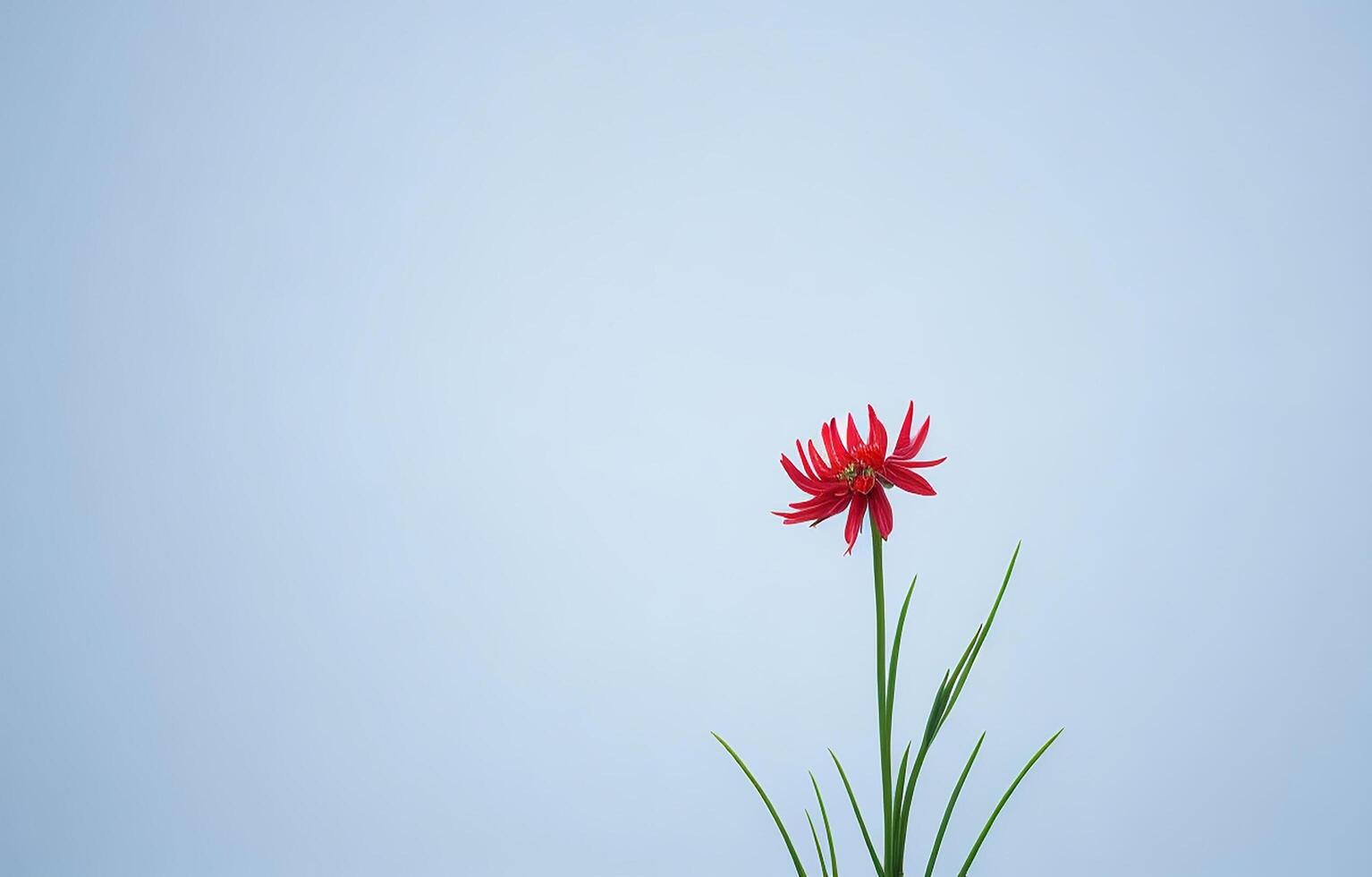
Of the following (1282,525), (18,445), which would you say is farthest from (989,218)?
(18,445)

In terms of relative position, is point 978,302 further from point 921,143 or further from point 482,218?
point 482,218

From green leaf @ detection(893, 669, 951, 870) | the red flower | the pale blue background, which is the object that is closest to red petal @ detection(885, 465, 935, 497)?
the red flower

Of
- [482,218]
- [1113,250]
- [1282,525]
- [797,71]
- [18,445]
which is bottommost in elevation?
[1282,525]

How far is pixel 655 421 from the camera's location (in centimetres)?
208

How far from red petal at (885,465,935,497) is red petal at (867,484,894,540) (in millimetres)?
20

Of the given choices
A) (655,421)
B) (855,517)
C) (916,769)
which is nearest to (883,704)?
(916,769)

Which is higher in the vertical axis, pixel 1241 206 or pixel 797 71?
pixel 797 71

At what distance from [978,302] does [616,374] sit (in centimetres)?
76

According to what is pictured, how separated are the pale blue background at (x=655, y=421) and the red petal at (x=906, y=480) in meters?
0.85

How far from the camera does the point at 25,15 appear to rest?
2152mm

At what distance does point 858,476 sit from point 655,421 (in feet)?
3.55

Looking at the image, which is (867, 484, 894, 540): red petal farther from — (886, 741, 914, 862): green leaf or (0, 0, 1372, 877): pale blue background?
(0, 0, 1372, 877): pale blue background

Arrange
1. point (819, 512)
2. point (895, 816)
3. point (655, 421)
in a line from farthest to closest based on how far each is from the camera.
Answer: point (655, 421), point (819, 512), point (895, 816)

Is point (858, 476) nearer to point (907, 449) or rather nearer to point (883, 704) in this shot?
point (907, 449)
